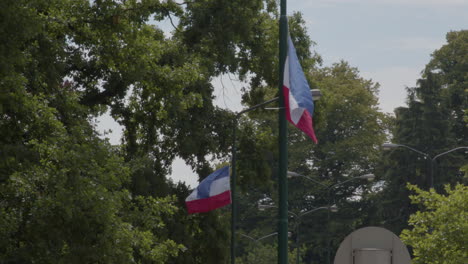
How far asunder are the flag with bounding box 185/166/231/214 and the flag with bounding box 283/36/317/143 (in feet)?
25.6

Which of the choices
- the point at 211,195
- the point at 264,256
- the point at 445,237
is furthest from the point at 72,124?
the point at 264,256

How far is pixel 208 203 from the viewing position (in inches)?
866

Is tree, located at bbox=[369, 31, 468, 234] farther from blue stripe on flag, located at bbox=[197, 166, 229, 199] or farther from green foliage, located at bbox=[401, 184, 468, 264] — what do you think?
blue stripe on flag, located at bbox=[197, 166, 229, 199]

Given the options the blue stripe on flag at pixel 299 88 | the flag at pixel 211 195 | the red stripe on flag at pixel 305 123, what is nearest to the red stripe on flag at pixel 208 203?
the flag at pixel 211 195

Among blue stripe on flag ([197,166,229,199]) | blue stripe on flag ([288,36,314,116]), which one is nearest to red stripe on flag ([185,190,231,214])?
blue stripe on flag ([197,166,229,199])

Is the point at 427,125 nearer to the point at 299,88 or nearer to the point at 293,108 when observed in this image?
the point at 299,88

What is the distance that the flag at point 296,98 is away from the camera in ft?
45.2

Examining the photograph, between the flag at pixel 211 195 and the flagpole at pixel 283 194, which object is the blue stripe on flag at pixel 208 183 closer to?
the flag at pixel 211 195

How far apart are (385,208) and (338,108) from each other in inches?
334

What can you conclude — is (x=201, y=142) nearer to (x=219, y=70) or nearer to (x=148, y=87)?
(x=219, y=70)

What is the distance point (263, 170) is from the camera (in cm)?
3125

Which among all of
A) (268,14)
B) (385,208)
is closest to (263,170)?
(268,14)

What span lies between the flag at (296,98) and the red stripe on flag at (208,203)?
7.73m

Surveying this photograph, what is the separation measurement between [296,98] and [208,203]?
834cm
